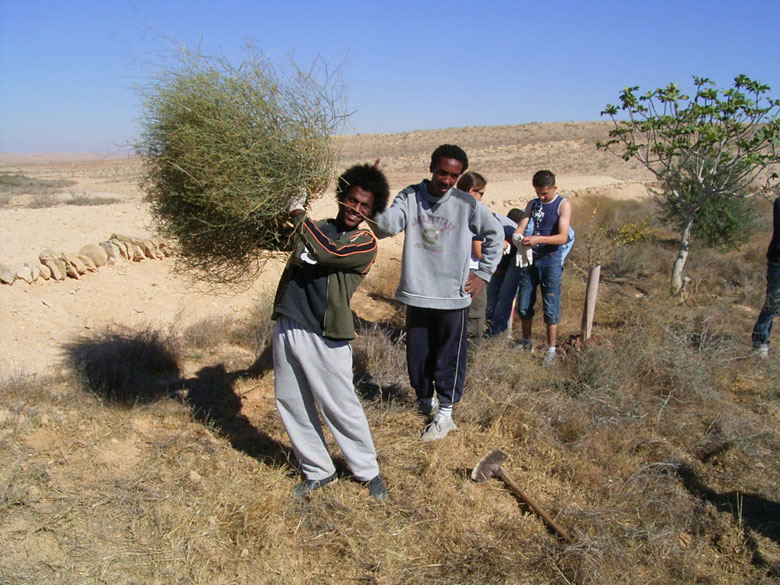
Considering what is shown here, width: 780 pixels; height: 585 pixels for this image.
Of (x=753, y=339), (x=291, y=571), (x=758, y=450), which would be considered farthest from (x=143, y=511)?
(x=753, y=339)

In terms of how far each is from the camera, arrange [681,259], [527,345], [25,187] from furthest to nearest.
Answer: [25,187] → [681,259] → [527,345]

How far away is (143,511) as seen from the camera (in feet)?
8.95

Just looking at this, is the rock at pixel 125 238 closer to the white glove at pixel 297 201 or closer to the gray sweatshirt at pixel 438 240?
the gray sweatshirt at pixel 438 240

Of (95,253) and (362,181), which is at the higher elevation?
(362,181)

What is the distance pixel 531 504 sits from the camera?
307 cm

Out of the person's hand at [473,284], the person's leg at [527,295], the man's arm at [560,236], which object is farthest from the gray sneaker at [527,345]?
the person's hand at [473,284]

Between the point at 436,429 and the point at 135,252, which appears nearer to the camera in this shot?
the point at 436,429

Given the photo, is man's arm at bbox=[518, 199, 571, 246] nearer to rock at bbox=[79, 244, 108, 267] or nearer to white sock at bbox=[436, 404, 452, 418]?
white sock at bbox=[436, 404, 452, 418]

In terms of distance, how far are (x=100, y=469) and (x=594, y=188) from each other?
1736cm

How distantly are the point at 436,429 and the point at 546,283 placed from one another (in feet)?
6.20

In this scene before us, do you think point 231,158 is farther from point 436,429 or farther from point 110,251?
point 110,251

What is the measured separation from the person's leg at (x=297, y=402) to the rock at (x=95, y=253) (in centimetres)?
417

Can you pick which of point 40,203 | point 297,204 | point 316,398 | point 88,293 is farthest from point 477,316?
point 40,203

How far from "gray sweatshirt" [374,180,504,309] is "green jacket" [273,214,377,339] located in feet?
1.87
